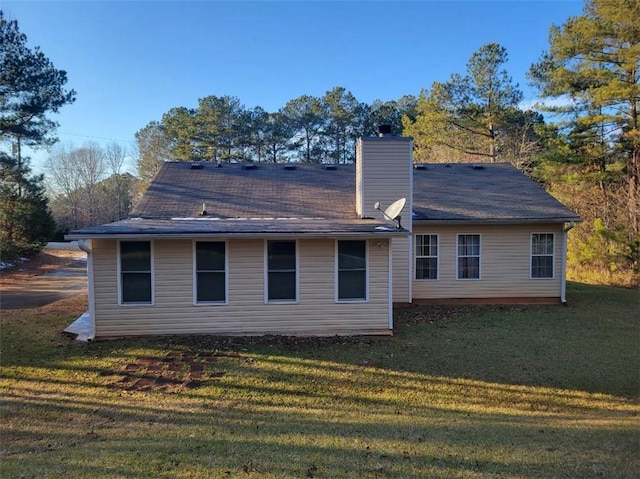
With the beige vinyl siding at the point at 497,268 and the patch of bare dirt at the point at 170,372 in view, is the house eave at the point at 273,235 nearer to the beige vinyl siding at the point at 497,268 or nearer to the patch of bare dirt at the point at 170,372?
the patch of bare dirt at the point at 170,372

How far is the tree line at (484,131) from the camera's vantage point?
15.8 metres

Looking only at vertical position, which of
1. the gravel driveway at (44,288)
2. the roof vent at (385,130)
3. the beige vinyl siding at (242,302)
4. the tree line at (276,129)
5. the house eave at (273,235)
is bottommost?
the gravel driveway at (44,288)

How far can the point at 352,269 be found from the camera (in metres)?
8.41

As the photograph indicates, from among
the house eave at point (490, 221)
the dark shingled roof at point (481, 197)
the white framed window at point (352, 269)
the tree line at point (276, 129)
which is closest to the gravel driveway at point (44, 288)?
the white framed window at point (352, 269)

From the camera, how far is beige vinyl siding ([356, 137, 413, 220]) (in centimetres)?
1055

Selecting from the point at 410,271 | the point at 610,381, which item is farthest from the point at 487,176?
the point at 610,381

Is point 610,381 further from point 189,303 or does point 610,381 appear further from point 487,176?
point 487,176

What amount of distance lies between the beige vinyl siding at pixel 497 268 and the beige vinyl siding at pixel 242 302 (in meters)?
3.82

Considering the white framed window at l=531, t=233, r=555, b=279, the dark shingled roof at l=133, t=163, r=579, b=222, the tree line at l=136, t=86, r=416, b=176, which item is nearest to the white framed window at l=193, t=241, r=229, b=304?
the dark shingled roof at l=133, t=163, r=579, b=222

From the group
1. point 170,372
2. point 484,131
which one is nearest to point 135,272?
point 170,372

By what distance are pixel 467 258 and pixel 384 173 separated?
387 centimetres

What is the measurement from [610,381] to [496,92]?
70.3ft

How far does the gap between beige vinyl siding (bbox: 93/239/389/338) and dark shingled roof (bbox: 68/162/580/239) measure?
724 mm

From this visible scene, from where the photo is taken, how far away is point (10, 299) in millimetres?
12484
